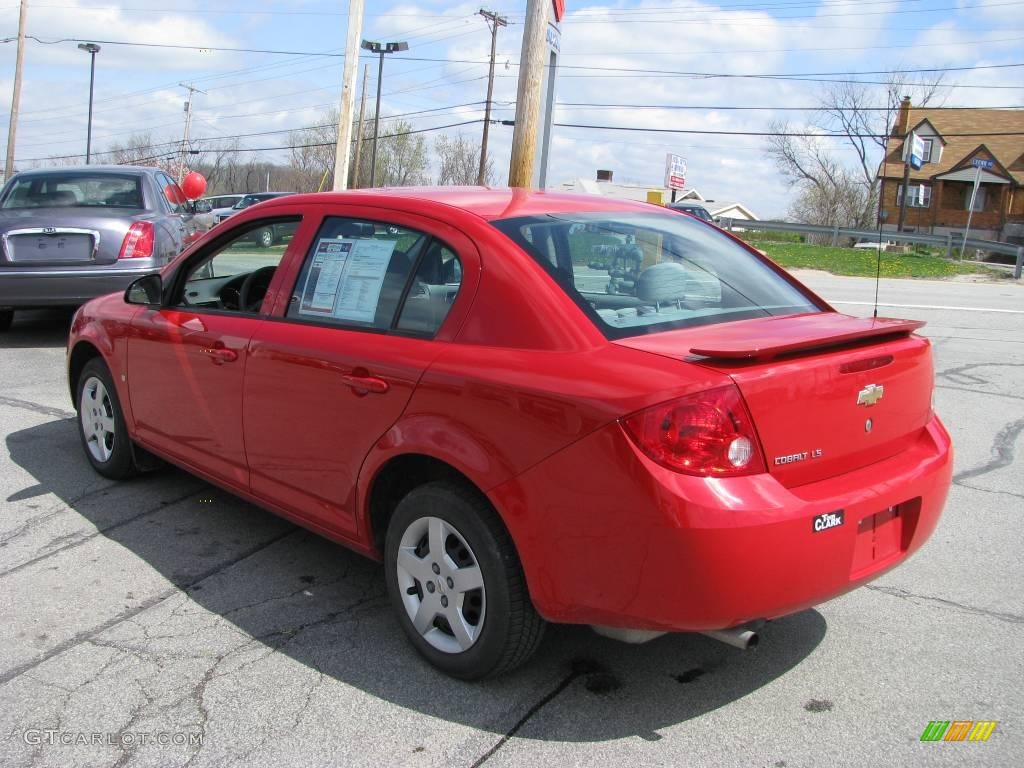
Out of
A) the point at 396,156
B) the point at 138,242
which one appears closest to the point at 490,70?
the point at 396,156

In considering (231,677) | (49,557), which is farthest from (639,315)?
(49,557)

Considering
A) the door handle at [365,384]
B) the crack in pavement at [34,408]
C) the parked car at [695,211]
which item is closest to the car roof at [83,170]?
the crack in pavement at [34,408]

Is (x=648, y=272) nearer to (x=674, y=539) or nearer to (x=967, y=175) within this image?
(x=674, y=539)

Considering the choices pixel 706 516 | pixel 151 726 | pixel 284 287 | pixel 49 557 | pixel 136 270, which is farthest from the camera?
pixel 136 270

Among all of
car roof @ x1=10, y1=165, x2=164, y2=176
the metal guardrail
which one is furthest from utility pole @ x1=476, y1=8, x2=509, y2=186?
car roof @ x1=10, y1=165, x2=164, y2=176

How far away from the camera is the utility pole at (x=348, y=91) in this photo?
50.9ft

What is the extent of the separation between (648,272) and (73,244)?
23.1ft

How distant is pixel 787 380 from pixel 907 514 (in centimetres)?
76

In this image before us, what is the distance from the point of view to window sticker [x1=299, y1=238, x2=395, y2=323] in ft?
11.9

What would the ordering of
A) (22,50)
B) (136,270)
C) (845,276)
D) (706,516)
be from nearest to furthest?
(706,516), (136,270), (845,276), (22,50)

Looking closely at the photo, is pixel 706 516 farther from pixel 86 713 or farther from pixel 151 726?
pixel 86 713

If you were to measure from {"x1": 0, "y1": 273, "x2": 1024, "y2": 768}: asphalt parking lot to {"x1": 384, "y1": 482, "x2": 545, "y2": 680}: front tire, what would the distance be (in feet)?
0.44

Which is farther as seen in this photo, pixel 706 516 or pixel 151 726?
pixel 151 726

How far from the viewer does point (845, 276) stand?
930 inches
